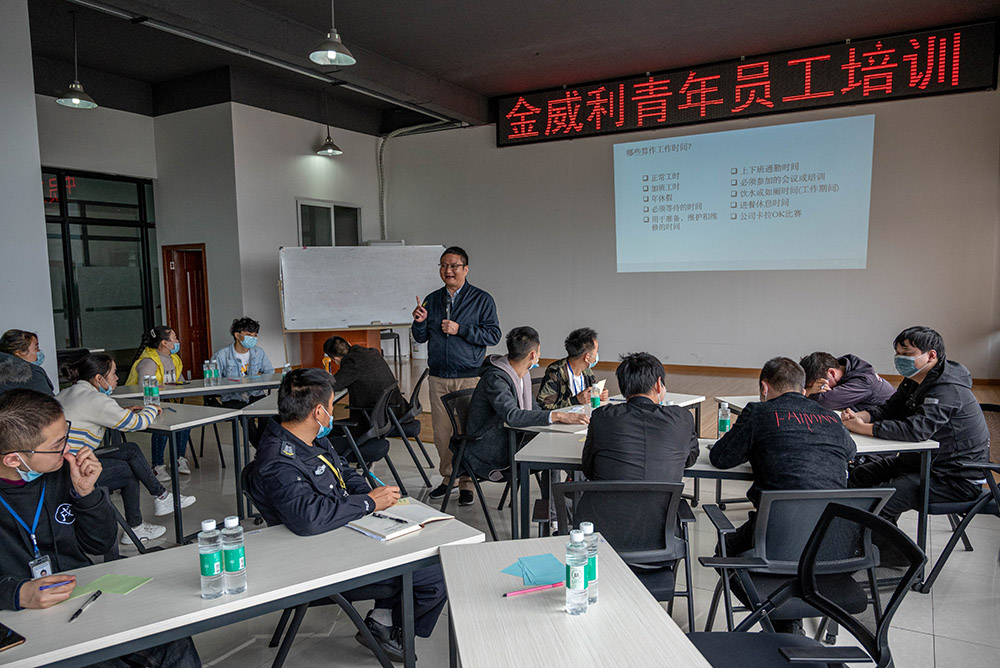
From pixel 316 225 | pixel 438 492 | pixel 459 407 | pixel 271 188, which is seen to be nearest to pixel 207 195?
pixel 271 188

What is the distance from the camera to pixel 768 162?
7.89m

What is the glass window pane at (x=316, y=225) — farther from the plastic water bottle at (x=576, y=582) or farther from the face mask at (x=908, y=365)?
the plastic water bottle at (x=576, y=582)

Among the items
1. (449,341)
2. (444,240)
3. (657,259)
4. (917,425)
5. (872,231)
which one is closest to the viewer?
(917,425)

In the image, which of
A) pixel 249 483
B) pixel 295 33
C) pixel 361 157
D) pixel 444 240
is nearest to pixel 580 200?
pixel 444 240

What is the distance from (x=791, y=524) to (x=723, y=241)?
676 centimetres

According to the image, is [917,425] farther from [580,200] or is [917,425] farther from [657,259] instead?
[580,200]

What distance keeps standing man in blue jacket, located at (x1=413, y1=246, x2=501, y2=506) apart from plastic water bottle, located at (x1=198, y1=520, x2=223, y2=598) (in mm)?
2610

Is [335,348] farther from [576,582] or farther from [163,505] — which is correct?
[576,582]

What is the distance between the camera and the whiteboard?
29.4ft

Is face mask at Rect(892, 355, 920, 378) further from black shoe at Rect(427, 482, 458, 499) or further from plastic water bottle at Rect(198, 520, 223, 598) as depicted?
plastic water bottle at Rect(198, 520, 223, 598)

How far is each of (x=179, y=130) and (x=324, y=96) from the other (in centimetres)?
211

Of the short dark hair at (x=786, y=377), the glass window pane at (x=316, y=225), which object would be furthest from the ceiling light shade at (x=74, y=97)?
the short dark hair at (x=786, y=377)

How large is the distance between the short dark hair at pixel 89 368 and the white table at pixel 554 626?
9.50ft

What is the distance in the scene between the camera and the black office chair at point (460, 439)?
11.7 ft
